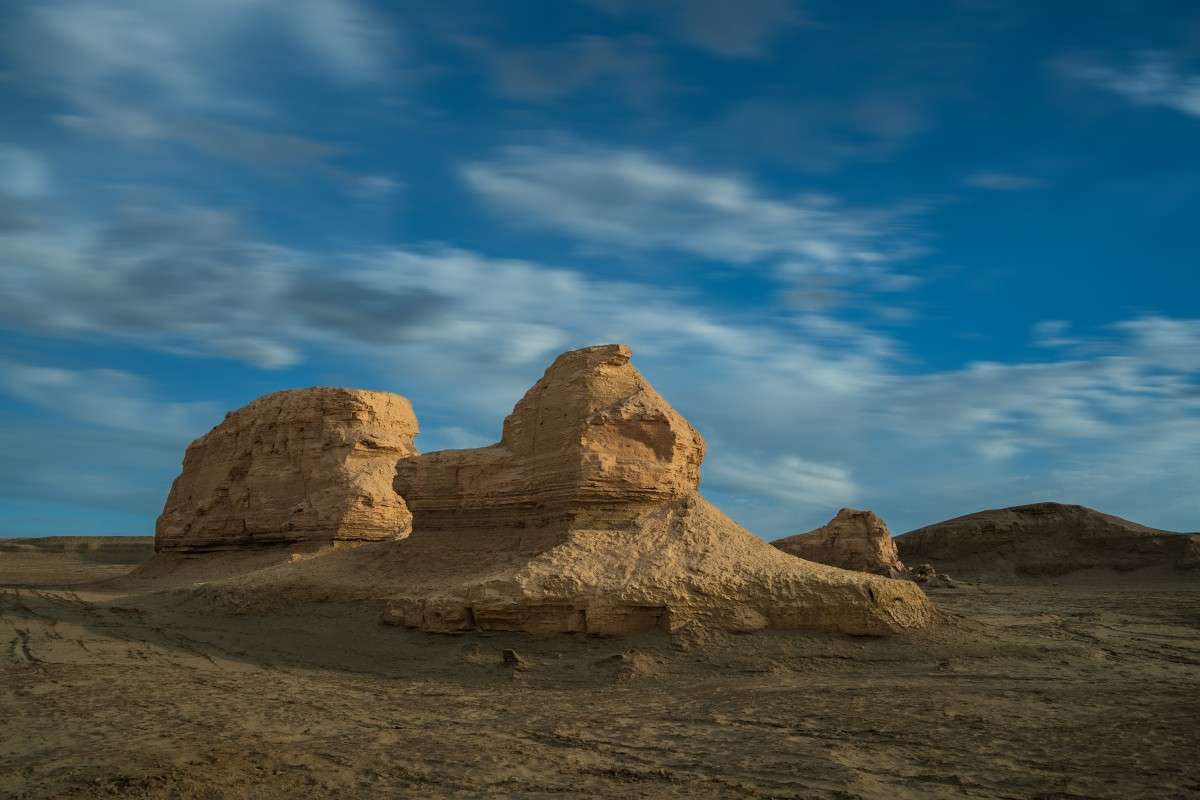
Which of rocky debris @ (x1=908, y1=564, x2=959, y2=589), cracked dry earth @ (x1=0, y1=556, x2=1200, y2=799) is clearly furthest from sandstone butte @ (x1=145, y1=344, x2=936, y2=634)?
rocky debris @ (x1=908, y1=564, x2=959, y2=589)

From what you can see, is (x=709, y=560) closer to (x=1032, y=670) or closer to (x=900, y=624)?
(x=900, y=624)

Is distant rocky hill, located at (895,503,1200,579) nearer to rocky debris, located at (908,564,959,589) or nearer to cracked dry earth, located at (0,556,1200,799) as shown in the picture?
rocky debris, located at (908,564,959,589)

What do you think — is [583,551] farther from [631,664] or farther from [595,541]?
[631,664]

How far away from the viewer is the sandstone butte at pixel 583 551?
10.8m

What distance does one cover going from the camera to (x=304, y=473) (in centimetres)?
2142

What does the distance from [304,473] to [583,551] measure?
11.9 metres

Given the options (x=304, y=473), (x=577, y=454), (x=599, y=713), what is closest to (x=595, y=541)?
(x=577, y=454)

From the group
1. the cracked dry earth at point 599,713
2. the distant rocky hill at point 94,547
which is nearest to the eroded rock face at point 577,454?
the cracked dry earth at point 599,713

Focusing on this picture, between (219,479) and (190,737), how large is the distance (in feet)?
58.1

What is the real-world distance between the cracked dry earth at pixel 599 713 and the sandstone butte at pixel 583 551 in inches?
13.7

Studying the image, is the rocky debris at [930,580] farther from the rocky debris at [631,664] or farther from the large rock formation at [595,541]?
the rocky debris at [631,664]

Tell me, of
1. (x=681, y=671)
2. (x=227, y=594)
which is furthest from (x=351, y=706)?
(x=227, y=594)

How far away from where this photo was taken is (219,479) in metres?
23.5

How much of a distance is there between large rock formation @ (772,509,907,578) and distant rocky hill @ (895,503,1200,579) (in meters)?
8.66
